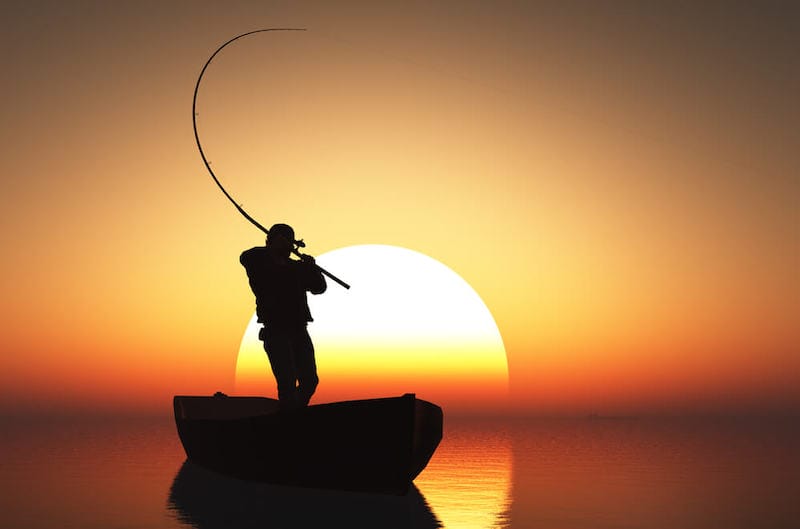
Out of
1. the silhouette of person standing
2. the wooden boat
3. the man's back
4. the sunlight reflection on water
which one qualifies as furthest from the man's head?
the sunlight reflection on water

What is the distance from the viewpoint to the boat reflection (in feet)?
38.2

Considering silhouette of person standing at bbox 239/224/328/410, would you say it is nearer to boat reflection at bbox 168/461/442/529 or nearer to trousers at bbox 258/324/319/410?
trousers at bbox 258/324/319/410

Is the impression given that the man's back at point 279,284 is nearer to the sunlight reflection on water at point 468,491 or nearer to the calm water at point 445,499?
the calm water at point 445,499

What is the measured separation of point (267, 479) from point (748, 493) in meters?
8.88

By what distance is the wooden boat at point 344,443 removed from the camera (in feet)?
43.1

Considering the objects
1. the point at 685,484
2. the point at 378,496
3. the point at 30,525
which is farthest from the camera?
the point at 685,484

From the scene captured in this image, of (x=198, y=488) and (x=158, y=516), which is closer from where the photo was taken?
(x=158, y=516)

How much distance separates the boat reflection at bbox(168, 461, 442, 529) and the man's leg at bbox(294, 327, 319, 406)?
5.15 feet

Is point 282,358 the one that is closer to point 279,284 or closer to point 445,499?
point 279,284

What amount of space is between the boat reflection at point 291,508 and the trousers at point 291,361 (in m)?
1.50

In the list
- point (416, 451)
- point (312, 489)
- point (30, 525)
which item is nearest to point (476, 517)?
point (416, 451)

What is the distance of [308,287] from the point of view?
1349 cm

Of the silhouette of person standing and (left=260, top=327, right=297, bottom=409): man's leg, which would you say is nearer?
the silhouette of person standing

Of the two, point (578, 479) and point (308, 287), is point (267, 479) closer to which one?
point (308, 287)
